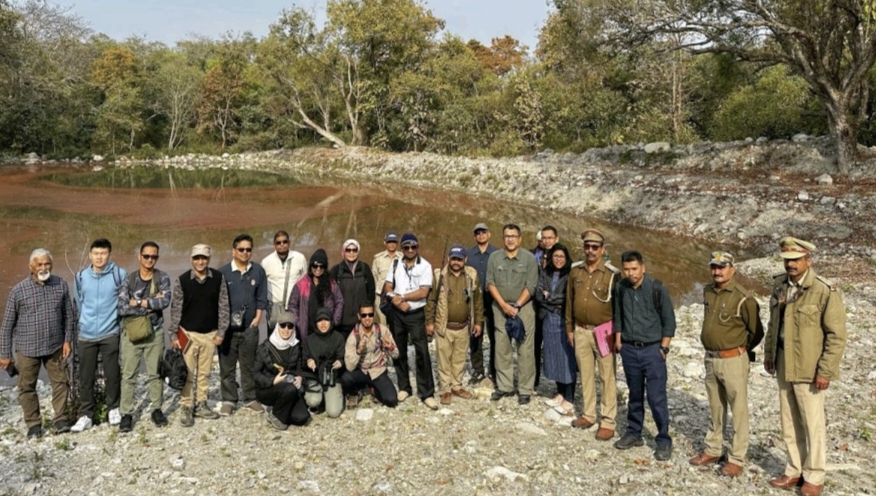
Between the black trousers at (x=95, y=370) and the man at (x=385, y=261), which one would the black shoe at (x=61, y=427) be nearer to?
the black trousers at (x=95, y=370)

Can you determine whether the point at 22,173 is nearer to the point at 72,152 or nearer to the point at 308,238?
the point at 72,152

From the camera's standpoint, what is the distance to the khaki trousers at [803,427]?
4.44 metres

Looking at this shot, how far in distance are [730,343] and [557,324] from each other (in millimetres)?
1768

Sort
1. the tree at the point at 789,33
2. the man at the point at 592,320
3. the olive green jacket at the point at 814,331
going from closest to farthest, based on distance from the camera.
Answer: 1. the olive green jacket at the point at 814,331
2. the man at the point at 592,320
3. the tree at the point at 789,33

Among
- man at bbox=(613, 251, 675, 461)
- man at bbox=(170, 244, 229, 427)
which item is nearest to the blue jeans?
man at bbox=(613, 251, 675, 461)

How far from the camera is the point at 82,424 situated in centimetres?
569

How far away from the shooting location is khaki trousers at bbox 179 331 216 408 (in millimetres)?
5867

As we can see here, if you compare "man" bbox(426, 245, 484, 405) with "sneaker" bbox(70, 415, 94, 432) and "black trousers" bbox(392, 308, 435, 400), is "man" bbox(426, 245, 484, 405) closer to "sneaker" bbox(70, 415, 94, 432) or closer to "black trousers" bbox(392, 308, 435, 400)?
"black trousers" bbox(392, 308, 435, 400)

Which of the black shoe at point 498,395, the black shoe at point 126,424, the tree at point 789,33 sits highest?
the tree at point 789,33

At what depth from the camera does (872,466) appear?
4.98 metres

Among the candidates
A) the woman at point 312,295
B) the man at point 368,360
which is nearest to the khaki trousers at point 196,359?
the woman at point 312,295

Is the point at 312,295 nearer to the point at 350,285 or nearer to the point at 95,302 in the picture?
the point at 350,285

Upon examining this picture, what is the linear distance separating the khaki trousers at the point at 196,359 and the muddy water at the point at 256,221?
421 centimetres

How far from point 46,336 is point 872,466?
7.26 metres
